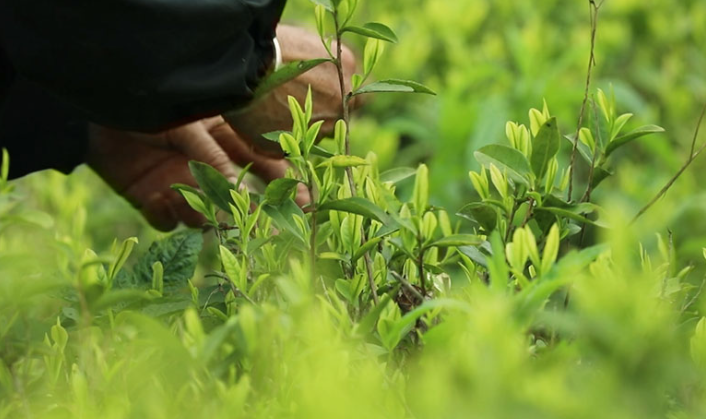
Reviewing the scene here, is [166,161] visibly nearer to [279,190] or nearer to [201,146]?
[201,146]

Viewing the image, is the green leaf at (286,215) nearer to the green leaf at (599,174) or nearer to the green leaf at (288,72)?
the green leaf at (288,72)

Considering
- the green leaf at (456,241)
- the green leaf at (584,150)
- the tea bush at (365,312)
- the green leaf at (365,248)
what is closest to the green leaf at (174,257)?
the tea bush at (365,312)

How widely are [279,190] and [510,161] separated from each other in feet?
0.88

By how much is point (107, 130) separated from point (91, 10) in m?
0.65

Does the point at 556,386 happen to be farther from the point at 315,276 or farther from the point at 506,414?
the point at 315,276

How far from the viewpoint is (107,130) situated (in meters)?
1.98

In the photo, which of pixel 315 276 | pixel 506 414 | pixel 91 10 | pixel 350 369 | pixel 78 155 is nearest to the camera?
pixel 506 414

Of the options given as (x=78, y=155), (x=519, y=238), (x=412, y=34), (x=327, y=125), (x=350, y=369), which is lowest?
(x=412, y=34)

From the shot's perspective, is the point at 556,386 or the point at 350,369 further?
the point at 350,369

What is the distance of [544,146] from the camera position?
3.96 feet

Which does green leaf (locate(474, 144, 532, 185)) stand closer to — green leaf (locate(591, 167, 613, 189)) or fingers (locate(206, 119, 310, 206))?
green leaf (locate(591, 167, 613, 189))

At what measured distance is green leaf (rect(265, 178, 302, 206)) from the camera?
120 centimetres

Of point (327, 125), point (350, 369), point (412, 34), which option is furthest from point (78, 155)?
point (412, 34)

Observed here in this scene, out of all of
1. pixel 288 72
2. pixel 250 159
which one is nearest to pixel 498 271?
pixel 288 72
